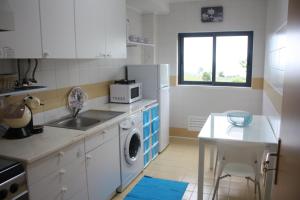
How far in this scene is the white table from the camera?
2201mm

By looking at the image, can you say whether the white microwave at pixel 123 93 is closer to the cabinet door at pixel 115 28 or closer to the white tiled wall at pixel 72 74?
the white tiled wall at pixel 72 74

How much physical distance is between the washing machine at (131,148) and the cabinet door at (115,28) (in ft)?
2.69

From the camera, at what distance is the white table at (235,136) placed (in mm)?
2201

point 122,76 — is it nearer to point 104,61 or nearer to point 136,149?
point 104,61

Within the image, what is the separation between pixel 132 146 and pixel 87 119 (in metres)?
0.73

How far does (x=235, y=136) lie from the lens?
2.37 meters

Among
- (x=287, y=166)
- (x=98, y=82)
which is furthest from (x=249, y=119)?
(x=98, y=82)

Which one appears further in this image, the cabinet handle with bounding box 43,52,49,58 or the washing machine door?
the washing machine door

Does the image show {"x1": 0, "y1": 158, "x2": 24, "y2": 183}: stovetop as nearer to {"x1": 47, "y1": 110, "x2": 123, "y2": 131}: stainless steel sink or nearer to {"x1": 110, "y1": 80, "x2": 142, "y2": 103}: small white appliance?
{"x1": 47, "y1": 110, "x2": 123, "y2": 131}: stainless steel sink

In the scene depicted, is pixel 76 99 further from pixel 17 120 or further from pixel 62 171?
pixel 62 171

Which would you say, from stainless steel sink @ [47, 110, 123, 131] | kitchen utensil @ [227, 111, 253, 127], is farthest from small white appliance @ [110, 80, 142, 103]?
kitchen utensil @ [227, 111, 253, 127]

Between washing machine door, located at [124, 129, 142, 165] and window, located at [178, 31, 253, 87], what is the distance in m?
1.89

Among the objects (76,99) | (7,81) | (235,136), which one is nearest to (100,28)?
(76,99)

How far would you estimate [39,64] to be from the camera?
2.42 metres
